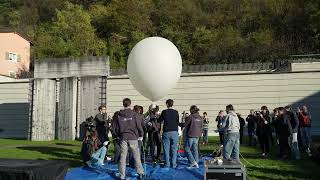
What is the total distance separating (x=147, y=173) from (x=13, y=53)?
4321 cm

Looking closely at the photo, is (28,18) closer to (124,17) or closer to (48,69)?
(124,17)

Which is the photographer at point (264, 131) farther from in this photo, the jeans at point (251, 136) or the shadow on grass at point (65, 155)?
the shadow on grass at point (65, 155)

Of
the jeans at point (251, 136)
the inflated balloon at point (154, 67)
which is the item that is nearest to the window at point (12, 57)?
the jeans at point (251, 136)

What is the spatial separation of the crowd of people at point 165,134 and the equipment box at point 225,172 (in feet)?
9.13

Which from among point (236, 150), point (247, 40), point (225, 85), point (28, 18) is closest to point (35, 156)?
point (236, 150)

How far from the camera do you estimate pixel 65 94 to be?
24.3 meters

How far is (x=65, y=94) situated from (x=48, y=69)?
1731 millimetres

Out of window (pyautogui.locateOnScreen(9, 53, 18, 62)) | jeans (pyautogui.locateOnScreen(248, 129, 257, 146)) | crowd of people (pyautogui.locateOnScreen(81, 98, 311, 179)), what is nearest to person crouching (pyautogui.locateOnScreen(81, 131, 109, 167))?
crowd of people (pyautogui.locateOnScreen(81, 98, 311, 179))

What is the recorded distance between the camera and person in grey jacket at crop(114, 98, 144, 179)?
10.6 meters

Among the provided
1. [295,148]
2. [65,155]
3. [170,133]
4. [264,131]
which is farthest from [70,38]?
[170,133]

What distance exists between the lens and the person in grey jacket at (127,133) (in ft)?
34.8

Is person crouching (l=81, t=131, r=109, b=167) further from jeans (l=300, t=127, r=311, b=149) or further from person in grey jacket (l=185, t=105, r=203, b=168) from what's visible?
jeans (l=300, t=127, r=311, b=149)

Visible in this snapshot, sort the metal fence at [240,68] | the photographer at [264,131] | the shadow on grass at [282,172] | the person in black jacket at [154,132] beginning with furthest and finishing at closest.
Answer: the metal fence at [240,68]
the photographer at [264,131]
the person in black jacket at [154,132]
the shadow on grass at [282,172]

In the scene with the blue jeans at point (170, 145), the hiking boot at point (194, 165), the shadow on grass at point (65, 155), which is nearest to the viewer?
the hiking boot at point (194, 165)
